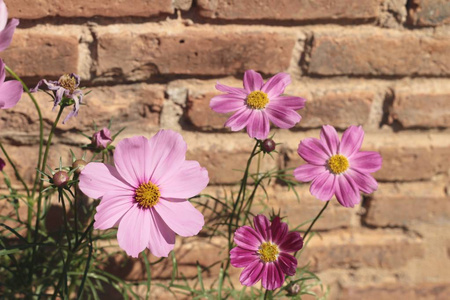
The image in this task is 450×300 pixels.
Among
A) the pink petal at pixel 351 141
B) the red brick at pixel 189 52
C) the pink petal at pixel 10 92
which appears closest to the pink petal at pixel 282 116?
the pink petal at pixel 351 141

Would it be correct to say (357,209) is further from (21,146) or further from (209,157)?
(21,146)

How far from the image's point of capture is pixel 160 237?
732mm

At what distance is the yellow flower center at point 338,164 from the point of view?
33.5 inches

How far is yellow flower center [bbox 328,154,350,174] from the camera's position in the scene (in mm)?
850

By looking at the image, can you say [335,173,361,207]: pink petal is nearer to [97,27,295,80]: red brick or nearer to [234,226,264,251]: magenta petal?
[234,226,264,251]: magenta petal

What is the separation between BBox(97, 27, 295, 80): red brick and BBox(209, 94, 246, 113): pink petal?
167mm

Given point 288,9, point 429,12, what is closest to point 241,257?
point 288,9

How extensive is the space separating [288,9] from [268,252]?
0.45m

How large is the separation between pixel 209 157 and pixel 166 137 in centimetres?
34

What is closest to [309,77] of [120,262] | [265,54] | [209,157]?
[265,54]

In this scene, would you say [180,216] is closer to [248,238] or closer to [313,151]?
[248,238]

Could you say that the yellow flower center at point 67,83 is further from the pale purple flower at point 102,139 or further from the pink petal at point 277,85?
the pink petal at point 277,85

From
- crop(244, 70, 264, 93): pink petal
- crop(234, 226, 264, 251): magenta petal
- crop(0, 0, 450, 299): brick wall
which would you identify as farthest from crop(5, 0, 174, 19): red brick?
crop(234, 226, 264, 251): magenta petal

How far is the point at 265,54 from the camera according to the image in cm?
104
